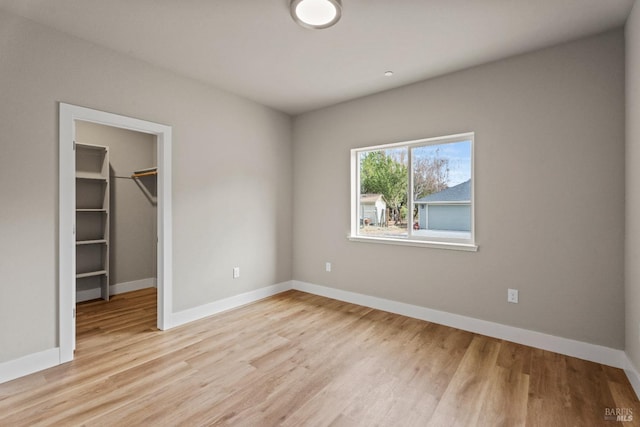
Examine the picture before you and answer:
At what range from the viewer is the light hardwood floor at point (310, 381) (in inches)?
71.4

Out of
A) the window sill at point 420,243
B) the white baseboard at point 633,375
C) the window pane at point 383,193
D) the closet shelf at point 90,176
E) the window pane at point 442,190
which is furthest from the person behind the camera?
the closet shelf at point 90,176

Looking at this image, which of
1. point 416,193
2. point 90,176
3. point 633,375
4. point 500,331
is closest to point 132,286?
point 90,176

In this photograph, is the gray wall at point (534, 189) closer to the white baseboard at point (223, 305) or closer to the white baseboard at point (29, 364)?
the white baseboard at point (223, 305)

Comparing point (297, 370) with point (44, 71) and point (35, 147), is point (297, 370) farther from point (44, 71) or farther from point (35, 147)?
point (44, 71)

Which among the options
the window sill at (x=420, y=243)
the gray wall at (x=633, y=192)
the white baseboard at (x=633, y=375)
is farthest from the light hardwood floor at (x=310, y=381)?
the window sill at (x=420, y=243)

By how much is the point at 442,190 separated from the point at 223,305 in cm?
287

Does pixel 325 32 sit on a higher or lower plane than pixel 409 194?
higher

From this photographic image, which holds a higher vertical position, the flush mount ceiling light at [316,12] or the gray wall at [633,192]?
the flush mount ceiling light at [316,12]

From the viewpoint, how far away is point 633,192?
2100 millimetres

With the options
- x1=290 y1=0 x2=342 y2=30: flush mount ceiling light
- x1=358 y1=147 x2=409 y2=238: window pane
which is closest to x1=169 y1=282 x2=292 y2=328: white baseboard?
x1=358 y1=147 x2=409 y2=238: window pane

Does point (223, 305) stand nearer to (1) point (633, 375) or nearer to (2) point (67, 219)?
(2) point (67, 219)

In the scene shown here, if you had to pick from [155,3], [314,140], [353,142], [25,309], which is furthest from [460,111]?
[25,309]

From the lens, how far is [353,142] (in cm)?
394

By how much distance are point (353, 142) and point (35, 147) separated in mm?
3104
